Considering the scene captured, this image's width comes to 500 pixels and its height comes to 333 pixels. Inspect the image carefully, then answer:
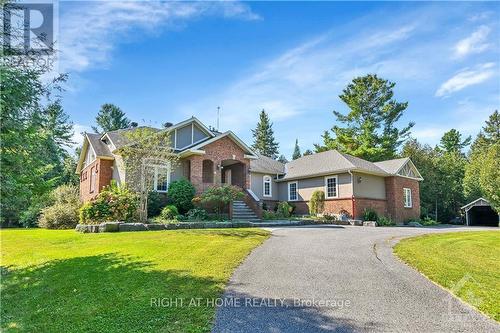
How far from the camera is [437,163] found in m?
34.8

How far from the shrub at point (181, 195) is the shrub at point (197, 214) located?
60 centimetres

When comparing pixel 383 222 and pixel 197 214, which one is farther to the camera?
pixel 383 222

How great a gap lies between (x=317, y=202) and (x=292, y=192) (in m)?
2.94

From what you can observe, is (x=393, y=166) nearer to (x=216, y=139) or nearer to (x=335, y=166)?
(x=335, y=166)

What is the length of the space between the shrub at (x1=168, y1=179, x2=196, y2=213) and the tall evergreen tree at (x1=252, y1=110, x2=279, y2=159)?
4188 centimetres

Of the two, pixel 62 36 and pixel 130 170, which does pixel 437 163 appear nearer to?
pixel 130 170

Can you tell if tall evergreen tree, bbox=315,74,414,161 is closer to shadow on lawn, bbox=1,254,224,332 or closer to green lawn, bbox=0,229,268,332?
green lawn, bbox=0,229,268,332

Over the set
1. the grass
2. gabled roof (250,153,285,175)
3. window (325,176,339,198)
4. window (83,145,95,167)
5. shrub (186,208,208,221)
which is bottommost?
the grass

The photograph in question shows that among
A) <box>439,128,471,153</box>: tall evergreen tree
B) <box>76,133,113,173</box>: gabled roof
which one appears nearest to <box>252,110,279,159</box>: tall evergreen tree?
<box>439,128,471,153</box>: tall evergreen tree

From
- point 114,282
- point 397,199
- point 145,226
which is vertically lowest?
point 114,282

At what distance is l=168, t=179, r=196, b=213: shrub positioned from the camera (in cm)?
1839

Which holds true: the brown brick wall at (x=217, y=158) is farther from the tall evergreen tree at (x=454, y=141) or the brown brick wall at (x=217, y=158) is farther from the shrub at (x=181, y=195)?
the tall evergreen tree at (x=454, y=141)

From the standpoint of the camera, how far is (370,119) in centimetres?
4034

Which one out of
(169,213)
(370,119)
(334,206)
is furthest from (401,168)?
(169,213)
